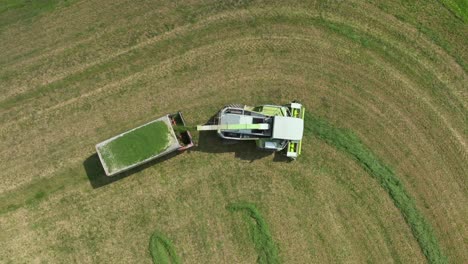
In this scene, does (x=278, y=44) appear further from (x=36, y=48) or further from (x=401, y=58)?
(x=36, y=48)

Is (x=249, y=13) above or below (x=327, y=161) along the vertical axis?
above

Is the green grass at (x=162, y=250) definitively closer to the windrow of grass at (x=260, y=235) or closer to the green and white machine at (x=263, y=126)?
the windrow of grass at (x=260, y=235)

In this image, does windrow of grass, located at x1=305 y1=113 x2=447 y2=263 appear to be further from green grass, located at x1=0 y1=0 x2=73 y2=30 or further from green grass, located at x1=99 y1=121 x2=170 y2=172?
Result: green grass, located at x1=0 y1=0 x2=73 y2=30

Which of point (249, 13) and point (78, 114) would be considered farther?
point (249, 13)

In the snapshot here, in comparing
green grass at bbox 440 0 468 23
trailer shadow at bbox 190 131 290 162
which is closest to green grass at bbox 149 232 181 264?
trailer shadow at bbox 190 131 290 162

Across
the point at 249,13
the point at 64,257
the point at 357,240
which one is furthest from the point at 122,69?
the point at 357,240

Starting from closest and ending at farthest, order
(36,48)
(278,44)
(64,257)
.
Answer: (64,257)
(36,48)
(278,44)

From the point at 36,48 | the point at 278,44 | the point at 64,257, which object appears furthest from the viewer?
the point at 278,44

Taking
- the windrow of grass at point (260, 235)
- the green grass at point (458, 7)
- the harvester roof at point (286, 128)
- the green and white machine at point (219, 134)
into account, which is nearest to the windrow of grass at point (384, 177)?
the green and white machine at point (219, 134)
